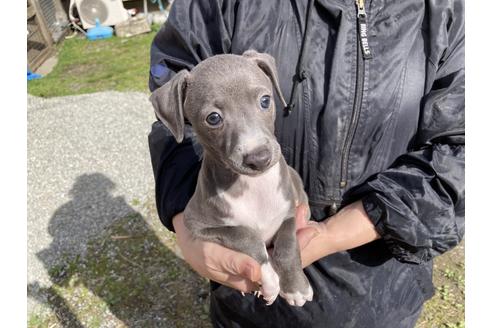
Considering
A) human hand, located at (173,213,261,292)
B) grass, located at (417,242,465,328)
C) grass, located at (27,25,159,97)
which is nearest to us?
human hand, located at (173,213,261,292)

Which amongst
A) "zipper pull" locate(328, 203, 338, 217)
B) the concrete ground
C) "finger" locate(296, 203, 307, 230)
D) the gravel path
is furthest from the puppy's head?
the gravel path

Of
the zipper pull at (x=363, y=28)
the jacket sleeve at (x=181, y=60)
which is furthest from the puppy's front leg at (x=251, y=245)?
the zipper pull at (x=363, y=28)

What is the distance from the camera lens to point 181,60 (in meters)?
1.99

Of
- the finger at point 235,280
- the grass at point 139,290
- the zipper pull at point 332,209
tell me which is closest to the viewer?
the finger at point 235,280

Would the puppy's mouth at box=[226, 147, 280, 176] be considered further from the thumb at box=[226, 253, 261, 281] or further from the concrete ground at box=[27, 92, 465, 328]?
the concrete ground at box=[27, 92, 465, 328]

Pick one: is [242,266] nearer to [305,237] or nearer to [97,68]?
[305,237]

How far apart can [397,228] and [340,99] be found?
59cm

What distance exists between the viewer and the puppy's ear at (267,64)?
5.86 feet

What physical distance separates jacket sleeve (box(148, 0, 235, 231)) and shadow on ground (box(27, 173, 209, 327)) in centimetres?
216

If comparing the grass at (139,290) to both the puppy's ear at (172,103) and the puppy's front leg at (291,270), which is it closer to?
the puppy's front leg at (291,270)

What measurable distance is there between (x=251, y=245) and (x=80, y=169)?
502cm

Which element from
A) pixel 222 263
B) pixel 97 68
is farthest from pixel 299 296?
pixel 97 68

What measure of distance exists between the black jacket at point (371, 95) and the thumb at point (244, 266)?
0.49 meters

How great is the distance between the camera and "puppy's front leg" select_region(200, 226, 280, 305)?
1811 millimetres
